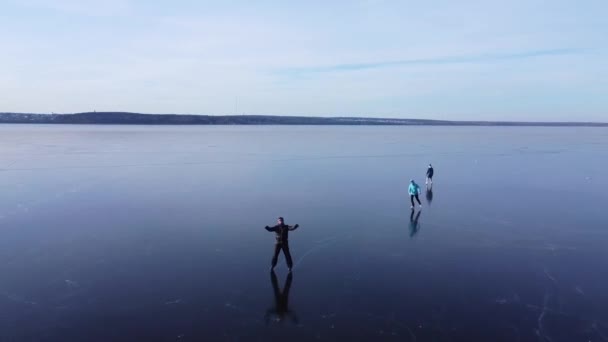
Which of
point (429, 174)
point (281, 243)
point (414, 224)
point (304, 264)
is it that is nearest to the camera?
point (281, 243)

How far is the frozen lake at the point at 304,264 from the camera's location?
6.67 metres

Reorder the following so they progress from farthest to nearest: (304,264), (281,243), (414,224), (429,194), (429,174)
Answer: (429,174), (429,194), (414,224), (304,264), (281,243)

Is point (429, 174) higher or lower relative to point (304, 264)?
higher

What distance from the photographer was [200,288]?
311 inches

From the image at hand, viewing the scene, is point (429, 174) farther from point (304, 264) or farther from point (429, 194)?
point (304, 264)

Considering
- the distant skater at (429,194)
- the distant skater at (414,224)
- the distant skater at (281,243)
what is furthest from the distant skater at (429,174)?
the distant skater at (281,243)

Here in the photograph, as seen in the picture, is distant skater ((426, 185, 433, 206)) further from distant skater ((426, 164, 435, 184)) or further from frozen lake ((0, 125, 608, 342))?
distant skater ((426, 164, 435, 184))

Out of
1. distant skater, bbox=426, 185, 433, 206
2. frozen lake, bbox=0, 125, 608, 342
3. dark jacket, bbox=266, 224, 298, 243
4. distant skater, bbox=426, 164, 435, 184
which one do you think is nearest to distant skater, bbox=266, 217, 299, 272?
dark jacket, bbox=266, 224, 298, 243

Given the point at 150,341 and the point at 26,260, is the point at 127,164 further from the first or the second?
the point at 150,341

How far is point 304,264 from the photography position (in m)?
9.19

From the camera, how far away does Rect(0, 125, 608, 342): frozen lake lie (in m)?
6.67

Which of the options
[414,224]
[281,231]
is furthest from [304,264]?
[414,224]

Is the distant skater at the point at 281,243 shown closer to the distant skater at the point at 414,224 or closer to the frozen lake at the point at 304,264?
the frozen lake at the point at 304,264

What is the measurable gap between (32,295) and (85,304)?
1111 mm
